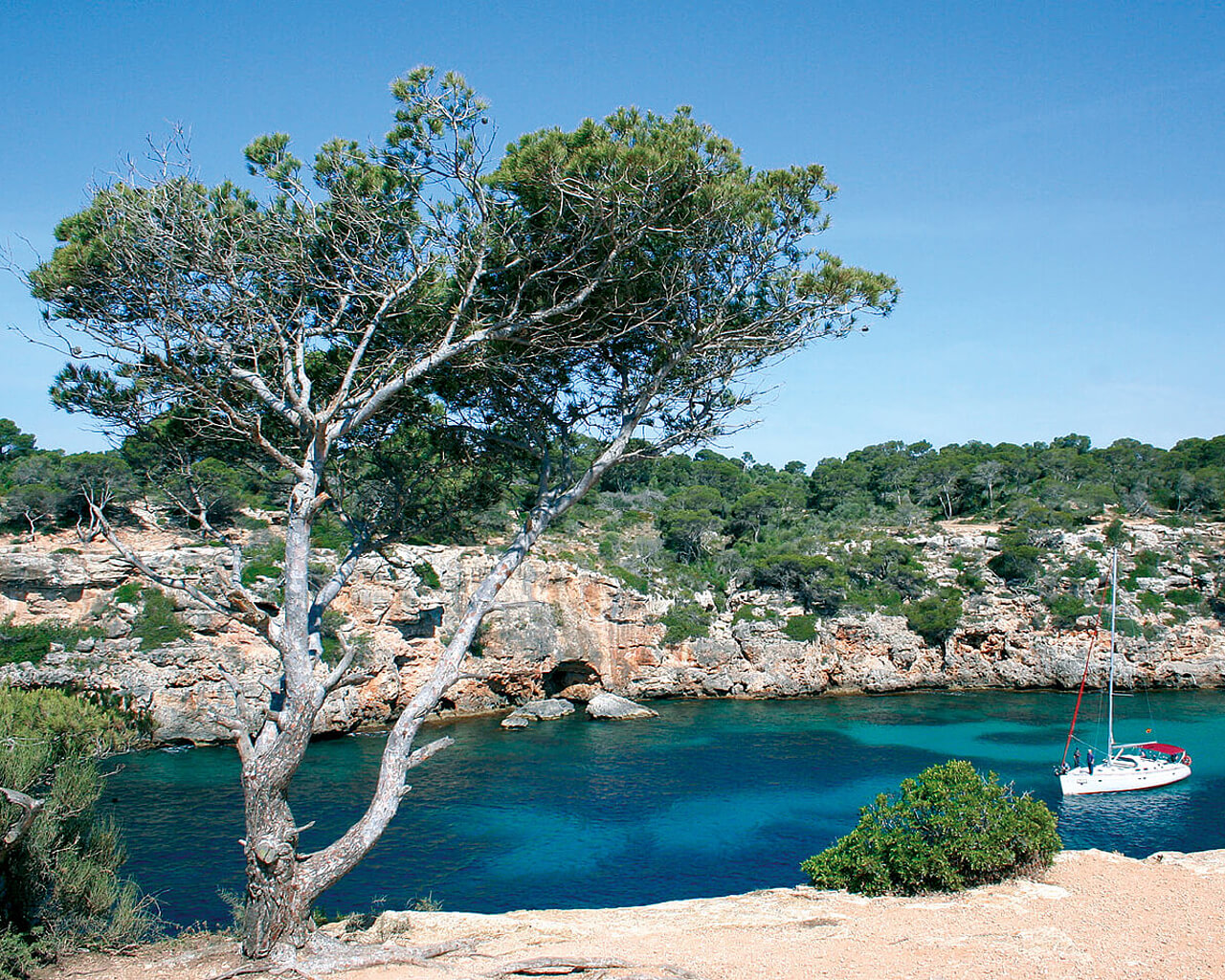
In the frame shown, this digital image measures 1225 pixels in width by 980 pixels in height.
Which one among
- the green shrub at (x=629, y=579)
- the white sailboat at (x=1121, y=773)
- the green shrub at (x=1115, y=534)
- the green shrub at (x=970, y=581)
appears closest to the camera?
the white sailboat at (x=1121, y=773)

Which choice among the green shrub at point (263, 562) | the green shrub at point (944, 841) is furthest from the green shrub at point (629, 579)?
the green shrub at point (944, 841)

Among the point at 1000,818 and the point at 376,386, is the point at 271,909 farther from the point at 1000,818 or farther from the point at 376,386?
the point at 1000,818

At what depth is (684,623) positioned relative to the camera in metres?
40.2

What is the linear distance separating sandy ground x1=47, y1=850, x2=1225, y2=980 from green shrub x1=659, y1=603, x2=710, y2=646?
28.8m

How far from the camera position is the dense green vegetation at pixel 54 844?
23.3 ft

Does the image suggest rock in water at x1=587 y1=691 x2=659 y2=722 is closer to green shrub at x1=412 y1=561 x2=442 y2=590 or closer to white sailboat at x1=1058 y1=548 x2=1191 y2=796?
green shrub at x1=412 y1=561 x2=442 y2=590

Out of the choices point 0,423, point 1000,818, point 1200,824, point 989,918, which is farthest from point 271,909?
point 0,423

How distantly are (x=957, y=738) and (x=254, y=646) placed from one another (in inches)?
1045

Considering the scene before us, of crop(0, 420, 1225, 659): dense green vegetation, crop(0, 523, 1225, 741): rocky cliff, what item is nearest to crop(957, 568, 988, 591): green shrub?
crop(0, 420, 1225, 659): dense green vegetation

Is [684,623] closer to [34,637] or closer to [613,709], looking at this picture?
[613,709]

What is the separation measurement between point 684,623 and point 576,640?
20.7 ft

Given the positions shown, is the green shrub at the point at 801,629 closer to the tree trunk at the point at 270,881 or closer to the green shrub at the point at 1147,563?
the green shrub at the point at 1147,563

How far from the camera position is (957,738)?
2991cm

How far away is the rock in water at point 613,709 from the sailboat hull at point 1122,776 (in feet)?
53.8
